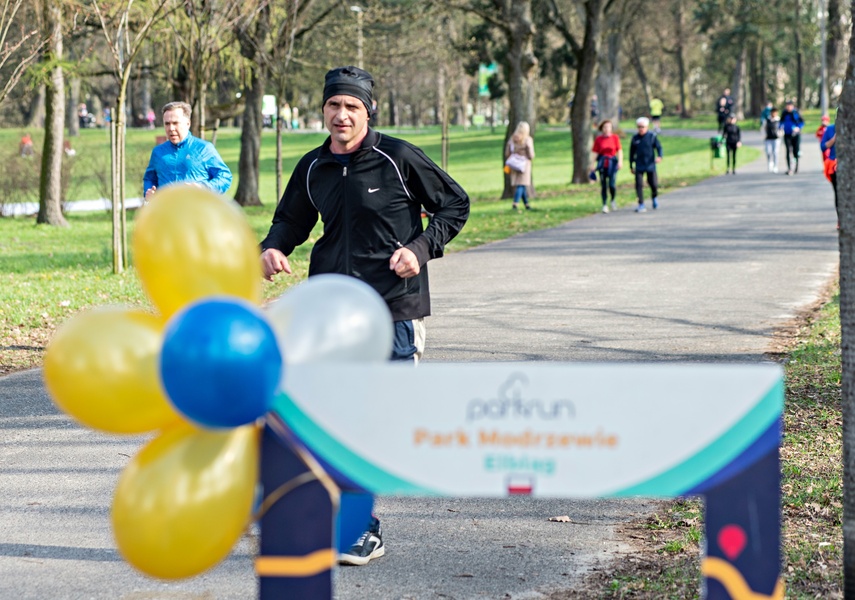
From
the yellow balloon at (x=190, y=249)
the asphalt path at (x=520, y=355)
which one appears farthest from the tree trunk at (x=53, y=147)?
the yellow balloon at (x=190, y=249)

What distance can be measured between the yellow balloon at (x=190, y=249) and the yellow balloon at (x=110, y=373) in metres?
0.13

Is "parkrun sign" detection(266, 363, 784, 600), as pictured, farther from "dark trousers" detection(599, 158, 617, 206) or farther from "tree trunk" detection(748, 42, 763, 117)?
"tree trunk" detection(748, 42, 763, 117)

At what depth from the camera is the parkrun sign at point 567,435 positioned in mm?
2814

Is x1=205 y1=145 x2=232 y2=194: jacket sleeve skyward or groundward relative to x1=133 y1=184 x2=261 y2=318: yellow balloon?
skyward

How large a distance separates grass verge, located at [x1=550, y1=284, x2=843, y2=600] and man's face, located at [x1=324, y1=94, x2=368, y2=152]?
1919mm

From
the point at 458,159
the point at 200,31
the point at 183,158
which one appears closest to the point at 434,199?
the point at 183,158

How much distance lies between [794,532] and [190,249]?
333cm

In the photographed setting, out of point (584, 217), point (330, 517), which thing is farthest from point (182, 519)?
point (584, 217)

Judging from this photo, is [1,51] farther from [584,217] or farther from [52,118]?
[584,217]

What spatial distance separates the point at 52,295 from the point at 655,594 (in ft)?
31.8

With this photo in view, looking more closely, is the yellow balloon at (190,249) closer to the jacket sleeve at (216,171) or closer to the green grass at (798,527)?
the green grass at (798,527)

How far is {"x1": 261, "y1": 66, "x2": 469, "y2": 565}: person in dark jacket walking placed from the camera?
16.1 feet

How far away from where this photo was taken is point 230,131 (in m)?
78.1

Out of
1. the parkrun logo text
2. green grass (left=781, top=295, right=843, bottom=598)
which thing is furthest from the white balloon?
green grass (left=781, top=295, right=843, bottom=598)
